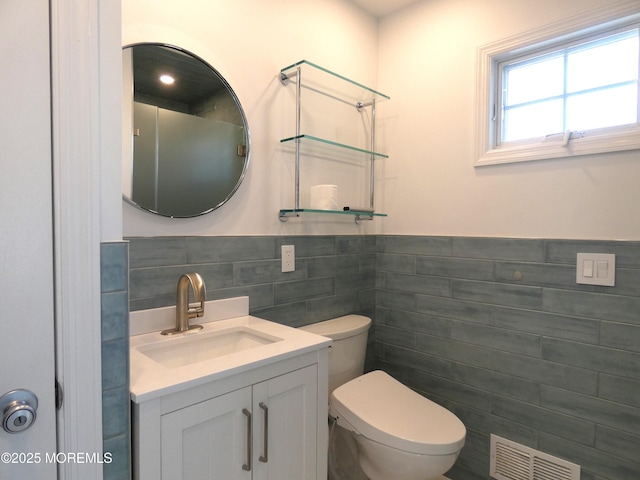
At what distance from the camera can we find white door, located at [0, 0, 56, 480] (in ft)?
2.26

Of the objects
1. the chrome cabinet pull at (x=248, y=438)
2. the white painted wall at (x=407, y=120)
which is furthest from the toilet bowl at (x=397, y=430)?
the white painted wall at (x=407, y=120)

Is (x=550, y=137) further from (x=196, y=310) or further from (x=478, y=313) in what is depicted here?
(x=196, y=310)

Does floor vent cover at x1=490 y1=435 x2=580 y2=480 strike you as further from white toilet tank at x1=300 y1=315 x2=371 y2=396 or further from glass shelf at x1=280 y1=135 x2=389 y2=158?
glass shelf at x1=280 y1=135 x2=389 y2=158

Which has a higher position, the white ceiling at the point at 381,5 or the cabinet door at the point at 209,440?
the white ceiling at the point at 381,5

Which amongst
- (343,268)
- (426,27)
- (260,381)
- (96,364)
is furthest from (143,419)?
(426,27)

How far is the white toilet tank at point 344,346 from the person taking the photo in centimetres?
167

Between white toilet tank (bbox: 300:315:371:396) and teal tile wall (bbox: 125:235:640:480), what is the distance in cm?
11

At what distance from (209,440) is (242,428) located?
100 millimetres

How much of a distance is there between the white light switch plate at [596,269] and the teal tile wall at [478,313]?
0.02 m

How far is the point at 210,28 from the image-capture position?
141cm

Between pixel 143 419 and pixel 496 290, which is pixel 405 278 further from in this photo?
pixel 143 419

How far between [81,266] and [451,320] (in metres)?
1.64

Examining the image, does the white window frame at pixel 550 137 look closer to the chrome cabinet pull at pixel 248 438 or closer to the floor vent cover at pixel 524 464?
the floor vent cover at pixel 524 464

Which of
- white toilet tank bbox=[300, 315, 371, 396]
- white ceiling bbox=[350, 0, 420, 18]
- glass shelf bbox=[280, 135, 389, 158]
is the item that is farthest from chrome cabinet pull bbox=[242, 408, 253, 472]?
white ceiling bbox=[350, 0, 420, 18]
